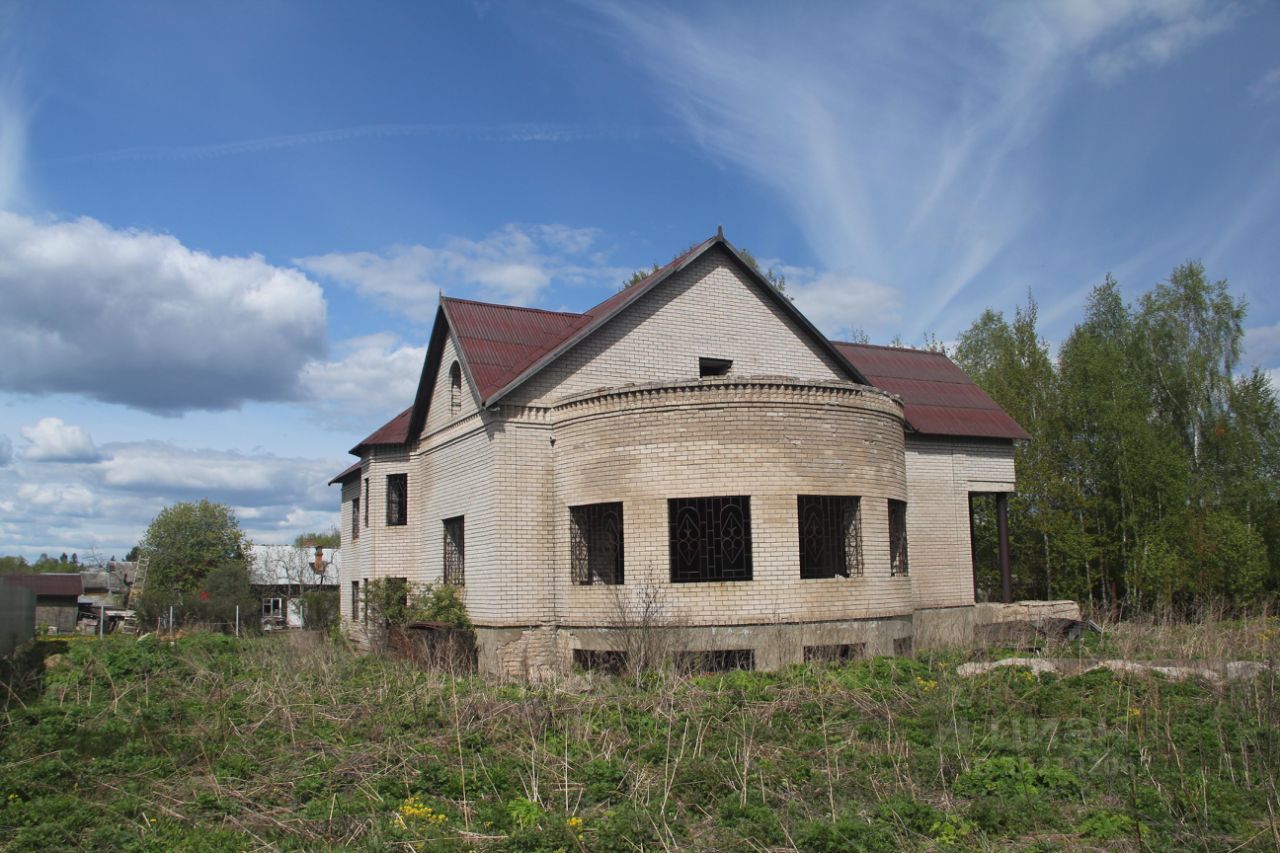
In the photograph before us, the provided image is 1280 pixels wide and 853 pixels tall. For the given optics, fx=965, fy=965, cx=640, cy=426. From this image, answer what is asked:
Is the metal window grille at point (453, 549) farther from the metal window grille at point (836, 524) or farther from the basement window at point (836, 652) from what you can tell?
the basement window at point (836, 652)

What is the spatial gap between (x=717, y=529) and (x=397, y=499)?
9.77 meters

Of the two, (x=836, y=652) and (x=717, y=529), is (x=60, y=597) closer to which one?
(x=717, y=529)

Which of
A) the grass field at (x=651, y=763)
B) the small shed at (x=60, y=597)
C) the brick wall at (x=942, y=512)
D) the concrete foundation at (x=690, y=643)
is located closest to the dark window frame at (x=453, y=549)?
the concrete foundation at (x=690, y=643)

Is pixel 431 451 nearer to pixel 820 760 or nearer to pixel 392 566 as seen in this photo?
pixel 392 566

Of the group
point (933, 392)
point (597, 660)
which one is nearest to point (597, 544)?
point (597, 660)

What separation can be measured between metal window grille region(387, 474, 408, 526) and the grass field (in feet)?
29.5

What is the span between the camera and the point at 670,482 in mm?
15102

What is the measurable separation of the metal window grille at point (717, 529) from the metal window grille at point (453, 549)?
462 cm

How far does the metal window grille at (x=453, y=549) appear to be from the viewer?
1862 centimetres

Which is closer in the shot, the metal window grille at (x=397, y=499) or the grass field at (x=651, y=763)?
the grass field at (x=651, y=763)

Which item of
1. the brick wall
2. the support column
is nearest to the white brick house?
the brick wall

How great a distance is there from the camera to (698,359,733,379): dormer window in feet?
61.1

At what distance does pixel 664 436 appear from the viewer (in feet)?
50.1

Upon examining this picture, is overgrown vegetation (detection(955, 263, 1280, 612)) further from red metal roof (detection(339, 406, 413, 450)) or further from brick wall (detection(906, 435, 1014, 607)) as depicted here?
red metal roof (detection(339, 406, 413, 450))
